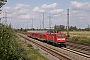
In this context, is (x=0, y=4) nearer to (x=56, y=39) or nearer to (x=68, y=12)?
(x=56, y=39)

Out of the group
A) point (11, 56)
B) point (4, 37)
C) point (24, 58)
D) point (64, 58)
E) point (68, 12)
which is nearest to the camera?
point (11, 56)

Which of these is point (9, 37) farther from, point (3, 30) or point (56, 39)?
point (56, 39)

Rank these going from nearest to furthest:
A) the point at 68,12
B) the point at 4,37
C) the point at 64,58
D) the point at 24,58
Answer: the point at 4,37 → the point at 24,58 → the point at 64,58 → the point at 68,12

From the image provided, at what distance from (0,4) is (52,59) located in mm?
11135

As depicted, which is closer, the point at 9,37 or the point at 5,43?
the point at 5,43

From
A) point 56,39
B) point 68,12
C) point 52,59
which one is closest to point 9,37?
point 52,59

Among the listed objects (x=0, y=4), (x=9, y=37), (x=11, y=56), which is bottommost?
(x=11, y=56)

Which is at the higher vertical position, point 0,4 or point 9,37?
point 0,4

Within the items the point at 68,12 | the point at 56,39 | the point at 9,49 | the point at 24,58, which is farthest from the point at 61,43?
the point at 9,49

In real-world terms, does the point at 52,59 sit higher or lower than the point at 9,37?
lower

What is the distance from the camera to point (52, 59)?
2247 centimetres

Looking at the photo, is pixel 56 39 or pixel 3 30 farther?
pixel 56 39

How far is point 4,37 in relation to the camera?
535 inches

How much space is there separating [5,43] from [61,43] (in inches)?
1010
